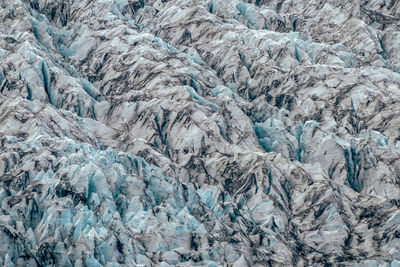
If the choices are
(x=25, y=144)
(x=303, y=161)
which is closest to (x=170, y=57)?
(x=303, y=161)

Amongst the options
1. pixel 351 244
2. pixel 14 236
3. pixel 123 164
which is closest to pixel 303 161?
pixel 351 244

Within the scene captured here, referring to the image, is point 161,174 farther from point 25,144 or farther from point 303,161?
point 303,161

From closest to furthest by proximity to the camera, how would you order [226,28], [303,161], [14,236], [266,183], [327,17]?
[14,236] < [266,183] < [303,161] < [226,28] < [327,17]

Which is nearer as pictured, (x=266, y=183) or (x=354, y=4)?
(x=266, y=183)

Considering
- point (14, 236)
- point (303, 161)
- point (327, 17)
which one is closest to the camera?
point (14, 236)

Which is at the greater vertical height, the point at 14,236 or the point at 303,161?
the point at 14,236

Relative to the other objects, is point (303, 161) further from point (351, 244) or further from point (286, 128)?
point (351, 244)
